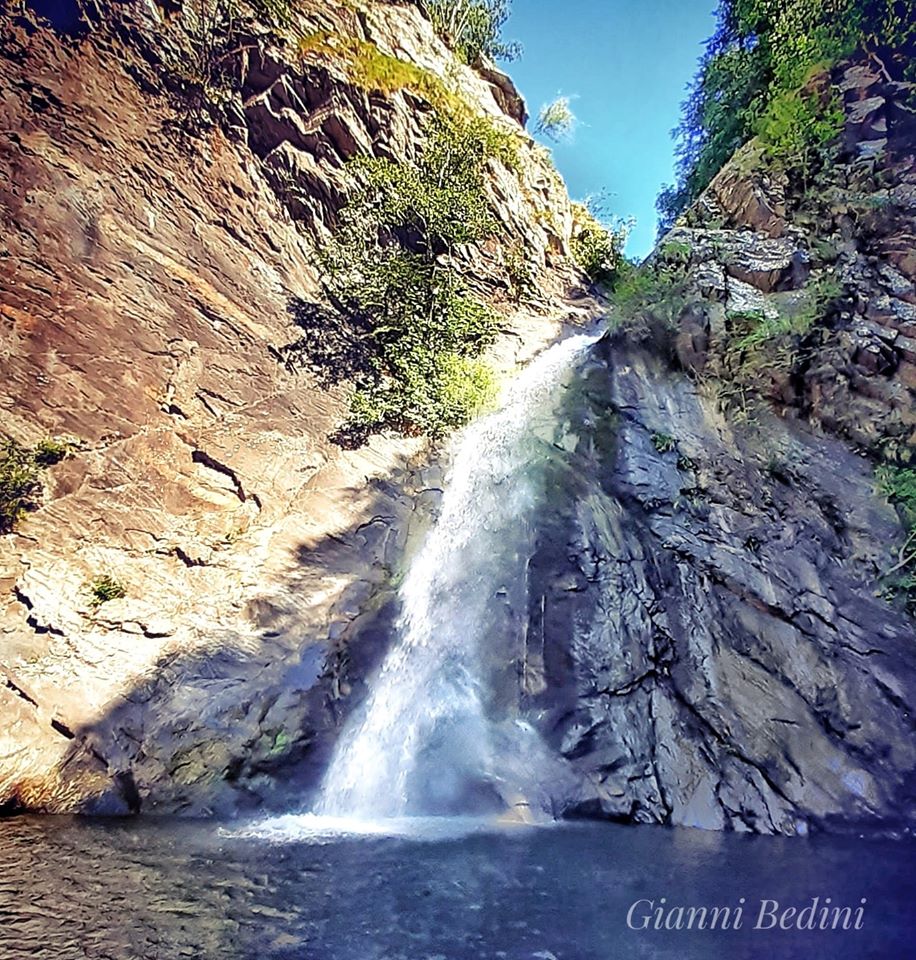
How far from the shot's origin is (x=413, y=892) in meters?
4.73

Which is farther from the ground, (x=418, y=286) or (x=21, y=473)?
(x=418, y=286)

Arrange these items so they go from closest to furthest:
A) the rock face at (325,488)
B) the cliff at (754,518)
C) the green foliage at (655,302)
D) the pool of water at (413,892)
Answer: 1. the pool of water at (413,892)
2. the rock face at (325,488)
3. the cliff at (754,518)
4. the green foliage at (655,302)

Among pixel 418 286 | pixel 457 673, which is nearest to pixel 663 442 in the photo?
pixel 457 673

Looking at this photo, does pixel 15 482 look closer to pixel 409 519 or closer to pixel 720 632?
pixel 409 519

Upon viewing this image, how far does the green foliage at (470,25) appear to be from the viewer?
78.4 ft

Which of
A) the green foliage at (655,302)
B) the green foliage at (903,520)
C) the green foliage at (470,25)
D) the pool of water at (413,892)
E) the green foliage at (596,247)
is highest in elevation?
the green foliage at (470,25)

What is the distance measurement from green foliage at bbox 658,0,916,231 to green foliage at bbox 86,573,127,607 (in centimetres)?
1732

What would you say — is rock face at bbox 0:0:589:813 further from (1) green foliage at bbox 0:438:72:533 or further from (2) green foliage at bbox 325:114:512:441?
(2) green foliage at bbox 325:114:512:441

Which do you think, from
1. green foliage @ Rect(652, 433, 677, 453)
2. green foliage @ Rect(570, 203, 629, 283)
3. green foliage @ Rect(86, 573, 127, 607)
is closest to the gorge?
green foliage @ Rect(86, 573, 127, 607)

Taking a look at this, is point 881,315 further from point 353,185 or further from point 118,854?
point 118,854

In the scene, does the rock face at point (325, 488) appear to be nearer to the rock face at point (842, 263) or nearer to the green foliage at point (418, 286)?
the rock face at point (842, 263)

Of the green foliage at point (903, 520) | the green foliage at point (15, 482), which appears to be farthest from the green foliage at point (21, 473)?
the green foliage at point (903, 520)

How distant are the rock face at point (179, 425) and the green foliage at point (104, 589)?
0.29ft

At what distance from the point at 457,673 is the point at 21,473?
767cm
